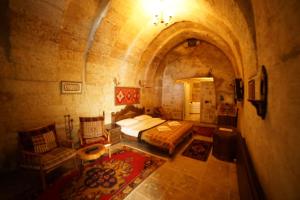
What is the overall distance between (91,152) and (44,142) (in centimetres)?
109

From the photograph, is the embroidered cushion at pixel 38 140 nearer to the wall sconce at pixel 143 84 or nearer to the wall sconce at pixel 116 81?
the wall sconce at pixel 116 81

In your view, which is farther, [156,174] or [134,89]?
[134,89]

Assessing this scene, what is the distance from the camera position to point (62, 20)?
3.01m

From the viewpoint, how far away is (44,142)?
9.18 feet

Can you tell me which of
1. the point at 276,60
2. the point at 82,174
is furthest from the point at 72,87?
the point at 276,60

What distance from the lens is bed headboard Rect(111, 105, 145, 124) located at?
15.9 feet

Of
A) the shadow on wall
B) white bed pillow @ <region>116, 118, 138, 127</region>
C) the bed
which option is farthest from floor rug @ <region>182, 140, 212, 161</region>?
the shadow on wall

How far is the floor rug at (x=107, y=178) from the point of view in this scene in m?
2.20

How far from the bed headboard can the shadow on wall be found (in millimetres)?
3242

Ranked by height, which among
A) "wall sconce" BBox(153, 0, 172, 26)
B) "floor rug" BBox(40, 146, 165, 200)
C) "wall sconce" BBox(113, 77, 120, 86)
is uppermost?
"wall sconce" BBox(153, 0, 172, 26)

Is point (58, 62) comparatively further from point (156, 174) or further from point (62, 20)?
point (156, 174)

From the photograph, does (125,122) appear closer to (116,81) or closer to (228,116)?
(116,81)

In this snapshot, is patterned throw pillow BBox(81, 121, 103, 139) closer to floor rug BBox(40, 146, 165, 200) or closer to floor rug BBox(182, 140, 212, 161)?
floor rug BBox(40, 146, 165, 200)

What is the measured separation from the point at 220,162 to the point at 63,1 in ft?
18.4
